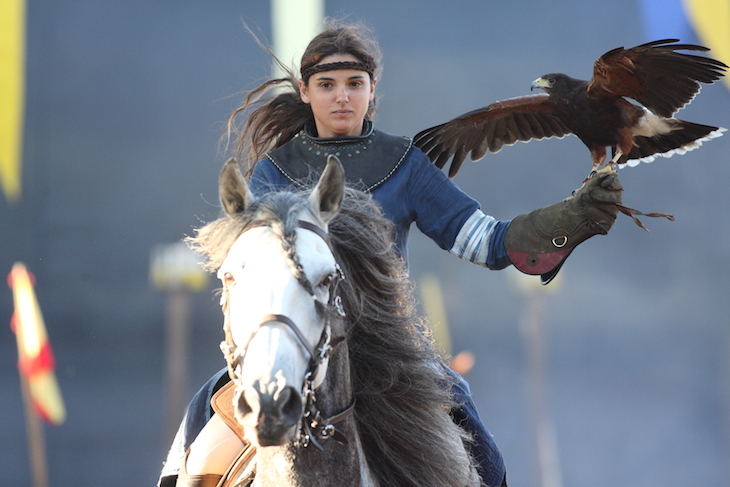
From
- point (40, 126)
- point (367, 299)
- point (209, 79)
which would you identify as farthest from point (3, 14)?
point (367, 299)

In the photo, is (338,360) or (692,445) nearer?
(338,360)

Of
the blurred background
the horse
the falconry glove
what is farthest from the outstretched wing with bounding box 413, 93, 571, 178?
the blurred background

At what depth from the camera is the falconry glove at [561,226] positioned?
1689mm

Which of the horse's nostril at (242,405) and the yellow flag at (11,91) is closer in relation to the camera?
the horse's nostril at (242,405)

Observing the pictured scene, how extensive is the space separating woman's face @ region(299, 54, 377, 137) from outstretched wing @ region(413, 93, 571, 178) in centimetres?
33

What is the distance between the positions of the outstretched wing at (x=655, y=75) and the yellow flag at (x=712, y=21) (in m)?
6.18

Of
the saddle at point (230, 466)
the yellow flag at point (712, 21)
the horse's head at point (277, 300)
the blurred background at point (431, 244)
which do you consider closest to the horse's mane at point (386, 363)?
the horse's head at point (277, 300)

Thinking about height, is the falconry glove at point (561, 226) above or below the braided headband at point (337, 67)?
below

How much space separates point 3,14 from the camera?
6.83 m

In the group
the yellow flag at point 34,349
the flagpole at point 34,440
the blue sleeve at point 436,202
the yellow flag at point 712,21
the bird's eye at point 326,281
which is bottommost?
the flagpole at point 34,440

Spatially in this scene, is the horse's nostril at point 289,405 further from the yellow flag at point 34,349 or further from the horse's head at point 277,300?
the yellow flag at point 34,349

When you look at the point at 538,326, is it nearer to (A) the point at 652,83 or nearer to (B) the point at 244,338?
(A) the point at 652,83

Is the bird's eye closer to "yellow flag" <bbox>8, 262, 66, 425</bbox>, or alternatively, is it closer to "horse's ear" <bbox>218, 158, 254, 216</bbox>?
"horse's ear" <bbox>218, 158, 254, 216</bbox>

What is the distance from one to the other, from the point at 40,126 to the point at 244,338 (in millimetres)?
6961
